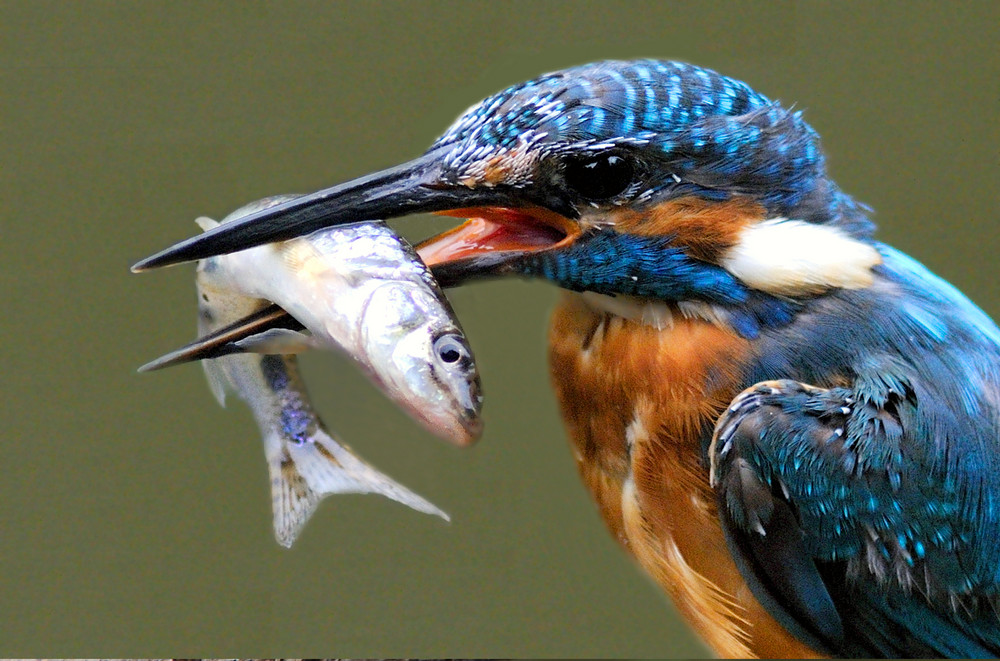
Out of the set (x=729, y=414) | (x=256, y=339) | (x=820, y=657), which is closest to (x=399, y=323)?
(x=256, y=339)

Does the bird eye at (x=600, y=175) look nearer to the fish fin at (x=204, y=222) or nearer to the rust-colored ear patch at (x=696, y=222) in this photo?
the rust-colored ear patch at (x=696, y=222)

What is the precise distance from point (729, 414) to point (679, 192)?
1.17ft

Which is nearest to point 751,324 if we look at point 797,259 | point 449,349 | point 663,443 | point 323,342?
point 797,259

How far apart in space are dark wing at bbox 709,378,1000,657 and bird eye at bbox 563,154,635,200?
0.38 metres

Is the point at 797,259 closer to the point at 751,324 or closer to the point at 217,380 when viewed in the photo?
the point at 751,324

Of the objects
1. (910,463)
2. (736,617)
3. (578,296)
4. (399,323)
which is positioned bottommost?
(736,617)

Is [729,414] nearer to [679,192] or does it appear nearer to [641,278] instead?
[641,278]

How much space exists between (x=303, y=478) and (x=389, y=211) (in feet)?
2.03

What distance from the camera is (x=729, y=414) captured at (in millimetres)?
1282

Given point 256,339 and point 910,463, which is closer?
point 910,463

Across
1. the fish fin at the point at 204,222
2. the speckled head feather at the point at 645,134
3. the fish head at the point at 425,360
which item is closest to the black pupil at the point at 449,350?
the fish head at the point at 425,360

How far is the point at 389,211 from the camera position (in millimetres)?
1258

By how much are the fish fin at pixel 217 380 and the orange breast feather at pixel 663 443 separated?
637 millimetres

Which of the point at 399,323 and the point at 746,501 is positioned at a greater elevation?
the point at 399,323
